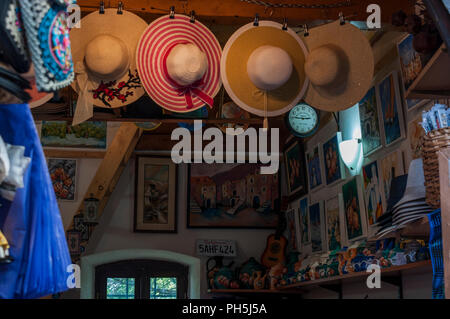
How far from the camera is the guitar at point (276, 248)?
8.27m

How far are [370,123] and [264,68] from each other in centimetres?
220

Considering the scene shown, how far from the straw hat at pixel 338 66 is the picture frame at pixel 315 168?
10.6 ft

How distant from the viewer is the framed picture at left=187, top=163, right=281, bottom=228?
8.62 m

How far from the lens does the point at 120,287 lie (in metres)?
8.59

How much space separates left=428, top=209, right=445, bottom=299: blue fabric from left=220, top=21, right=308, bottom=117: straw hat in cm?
152

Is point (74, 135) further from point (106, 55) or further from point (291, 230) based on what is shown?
point (106, 55)

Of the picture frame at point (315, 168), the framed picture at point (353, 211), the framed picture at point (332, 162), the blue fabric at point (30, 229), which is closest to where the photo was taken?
the blue fabric at point (30, 229)

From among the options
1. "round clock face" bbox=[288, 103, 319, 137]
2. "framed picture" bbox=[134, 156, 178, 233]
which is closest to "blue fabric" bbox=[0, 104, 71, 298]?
"round clock face" bbox=[288, 103, 319, 137]

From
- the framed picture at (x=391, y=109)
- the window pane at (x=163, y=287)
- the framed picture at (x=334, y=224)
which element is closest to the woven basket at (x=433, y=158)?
the framed picture at (x=391, y=109)

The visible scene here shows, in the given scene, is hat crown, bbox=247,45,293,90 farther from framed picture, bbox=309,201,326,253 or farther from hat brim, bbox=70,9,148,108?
framed picture, bbox=309,201,326,253

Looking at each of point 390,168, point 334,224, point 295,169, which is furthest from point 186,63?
point 295,169

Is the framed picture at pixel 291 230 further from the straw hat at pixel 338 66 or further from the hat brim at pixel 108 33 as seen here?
the hat brim at pixel 108 33

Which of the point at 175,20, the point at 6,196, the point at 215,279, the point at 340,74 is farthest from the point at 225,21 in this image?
the point at 215,279

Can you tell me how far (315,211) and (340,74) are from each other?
373cm
